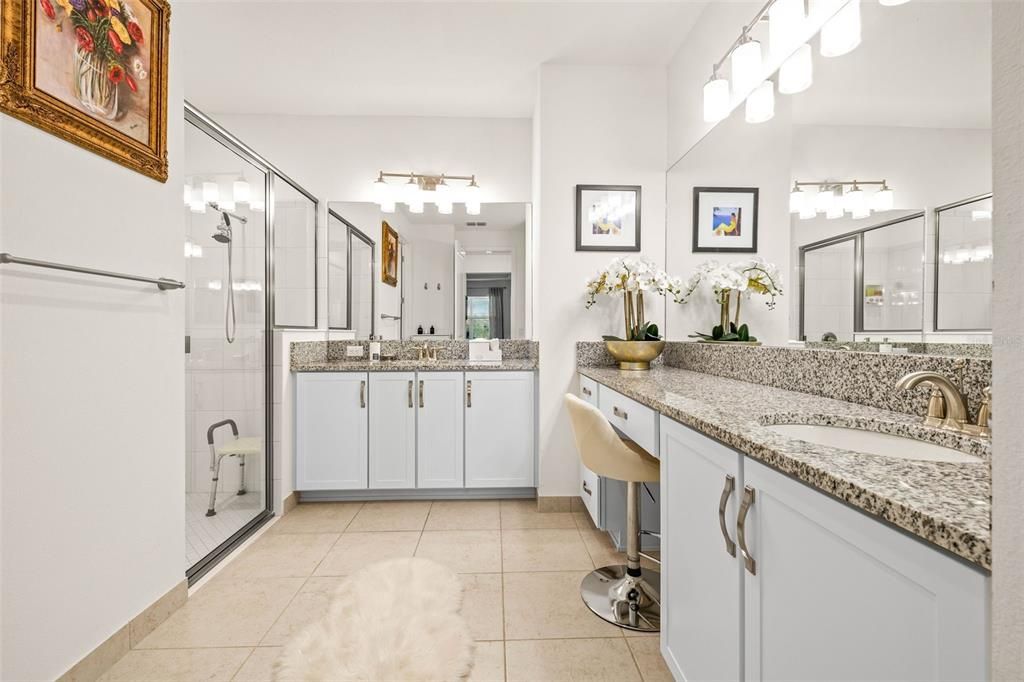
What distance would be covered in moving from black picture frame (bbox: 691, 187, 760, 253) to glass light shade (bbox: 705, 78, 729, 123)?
0.33m

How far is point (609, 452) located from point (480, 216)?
2.19 meters

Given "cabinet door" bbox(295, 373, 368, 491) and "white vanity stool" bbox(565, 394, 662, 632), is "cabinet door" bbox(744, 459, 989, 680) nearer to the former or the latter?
"white vanity stool" bbox(565, 394, 662, 632)

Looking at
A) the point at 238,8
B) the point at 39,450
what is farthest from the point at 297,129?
the point at 39,450

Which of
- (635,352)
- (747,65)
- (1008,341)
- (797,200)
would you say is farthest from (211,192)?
(1008,341)

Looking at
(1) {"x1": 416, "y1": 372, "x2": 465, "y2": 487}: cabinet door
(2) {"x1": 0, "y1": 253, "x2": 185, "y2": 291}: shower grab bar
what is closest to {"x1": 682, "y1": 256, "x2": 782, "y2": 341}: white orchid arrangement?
(1) {"x1": 416, "y1": 372, "x2": 465, "y2": 487}: cabinet door

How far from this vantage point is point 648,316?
2.74 metres

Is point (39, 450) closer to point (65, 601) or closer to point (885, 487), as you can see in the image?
point (65, 601)

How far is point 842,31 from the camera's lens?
1.35 meters

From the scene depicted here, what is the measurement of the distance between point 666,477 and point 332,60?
Answer: 9.27ft

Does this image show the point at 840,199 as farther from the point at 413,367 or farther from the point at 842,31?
the point at 413,367

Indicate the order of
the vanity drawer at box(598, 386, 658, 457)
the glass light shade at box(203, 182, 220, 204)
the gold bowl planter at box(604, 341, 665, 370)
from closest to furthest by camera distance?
the vanity drawer at box(598, 386, 658, 457) → the gold bowl planter at box(604, 341, 665, 370) → the glass light shade at box(203, 182, 220, 204)

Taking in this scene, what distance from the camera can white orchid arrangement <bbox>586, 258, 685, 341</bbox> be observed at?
246 cm

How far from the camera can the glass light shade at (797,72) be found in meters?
1.51

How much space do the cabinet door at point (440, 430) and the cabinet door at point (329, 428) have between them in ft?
1.19
